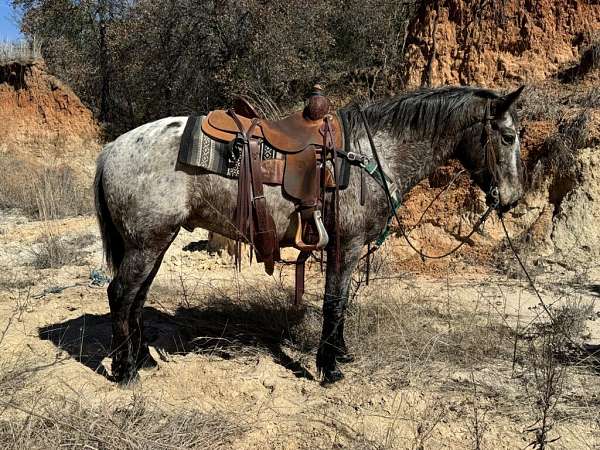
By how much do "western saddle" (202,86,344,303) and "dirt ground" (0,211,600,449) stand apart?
41.7 inches

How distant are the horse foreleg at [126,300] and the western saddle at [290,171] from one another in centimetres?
71

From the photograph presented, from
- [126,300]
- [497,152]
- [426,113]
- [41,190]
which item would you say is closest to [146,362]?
[126,300]

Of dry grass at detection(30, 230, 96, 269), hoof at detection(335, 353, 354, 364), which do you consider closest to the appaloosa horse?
hoof at detection(335, 353, 354, 364)

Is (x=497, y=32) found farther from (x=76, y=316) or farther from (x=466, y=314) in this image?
(x=76, y=316)

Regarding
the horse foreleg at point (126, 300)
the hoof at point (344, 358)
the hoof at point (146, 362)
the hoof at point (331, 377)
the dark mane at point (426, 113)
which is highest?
the dark mane at point (426, 113)

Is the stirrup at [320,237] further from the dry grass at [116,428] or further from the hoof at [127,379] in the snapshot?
the hoof at [127,379]

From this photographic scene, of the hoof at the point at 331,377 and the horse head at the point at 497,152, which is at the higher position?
the horse head at the point at 497,152

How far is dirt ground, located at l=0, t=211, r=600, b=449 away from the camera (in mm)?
3266

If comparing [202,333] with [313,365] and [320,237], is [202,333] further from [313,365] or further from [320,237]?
[320,237]

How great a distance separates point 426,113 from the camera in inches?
156

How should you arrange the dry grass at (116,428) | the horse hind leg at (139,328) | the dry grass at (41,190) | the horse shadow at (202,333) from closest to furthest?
the dry grass at (116,428), the horse hind leg at (139,328), the horse shadow at (202,333), the dry grass at (41,190)

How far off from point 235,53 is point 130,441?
36.8 feet

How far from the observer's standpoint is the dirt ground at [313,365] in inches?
129

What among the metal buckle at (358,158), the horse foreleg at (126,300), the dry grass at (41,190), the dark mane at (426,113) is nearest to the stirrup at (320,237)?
the metal buckle at (358,158)
